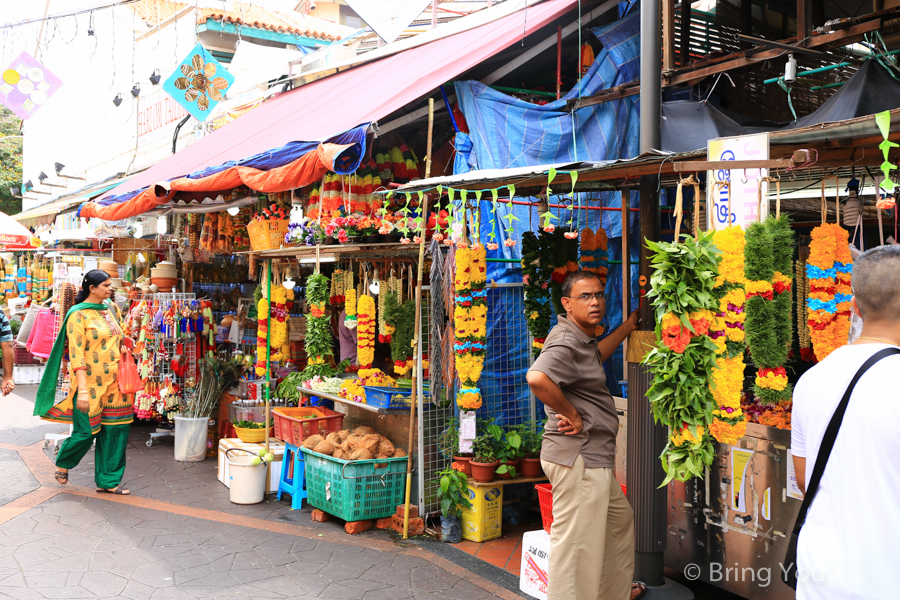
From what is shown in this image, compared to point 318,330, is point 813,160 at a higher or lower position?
higher

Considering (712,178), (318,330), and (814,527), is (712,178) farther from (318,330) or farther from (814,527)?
(318,330)

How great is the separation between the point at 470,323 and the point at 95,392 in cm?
397

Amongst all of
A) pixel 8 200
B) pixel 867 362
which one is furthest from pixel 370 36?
pixel 8 200

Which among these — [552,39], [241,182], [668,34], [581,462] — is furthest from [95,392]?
[668,34]

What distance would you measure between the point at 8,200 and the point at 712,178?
3078 cm

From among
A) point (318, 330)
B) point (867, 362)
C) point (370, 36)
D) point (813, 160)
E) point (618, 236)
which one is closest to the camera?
point (867, 362)

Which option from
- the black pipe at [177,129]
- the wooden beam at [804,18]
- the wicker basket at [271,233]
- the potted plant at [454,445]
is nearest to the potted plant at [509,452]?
the potted plant at [454,445]

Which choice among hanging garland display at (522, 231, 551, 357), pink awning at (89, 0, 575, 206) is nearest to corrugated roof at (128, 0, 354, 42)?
pink awning at (89, 0, 575, 206)

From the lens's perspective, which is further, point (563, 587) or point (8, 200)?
point (8, 200)

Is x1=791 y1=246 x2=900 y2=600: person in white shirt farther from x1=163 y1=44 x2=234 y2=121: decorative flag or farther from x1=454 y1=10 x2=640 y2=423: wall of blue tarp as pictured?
x1=163 y1=44 x2=234 y2=121: decorative flag

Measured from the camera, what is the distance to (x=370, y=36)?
41.7 feet

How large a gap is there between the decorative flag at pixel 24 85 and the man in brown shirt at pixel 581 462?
33.6 ft

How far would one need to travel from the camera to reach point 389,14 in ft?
23.4

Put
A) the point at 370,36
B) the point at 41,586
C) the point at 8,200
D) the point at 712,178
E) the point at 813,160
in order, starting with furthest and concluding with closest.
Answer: the point at 8,200 < the point at 370,36 < the point at 41,586 < the point at 712,178 < the point at 813,160
